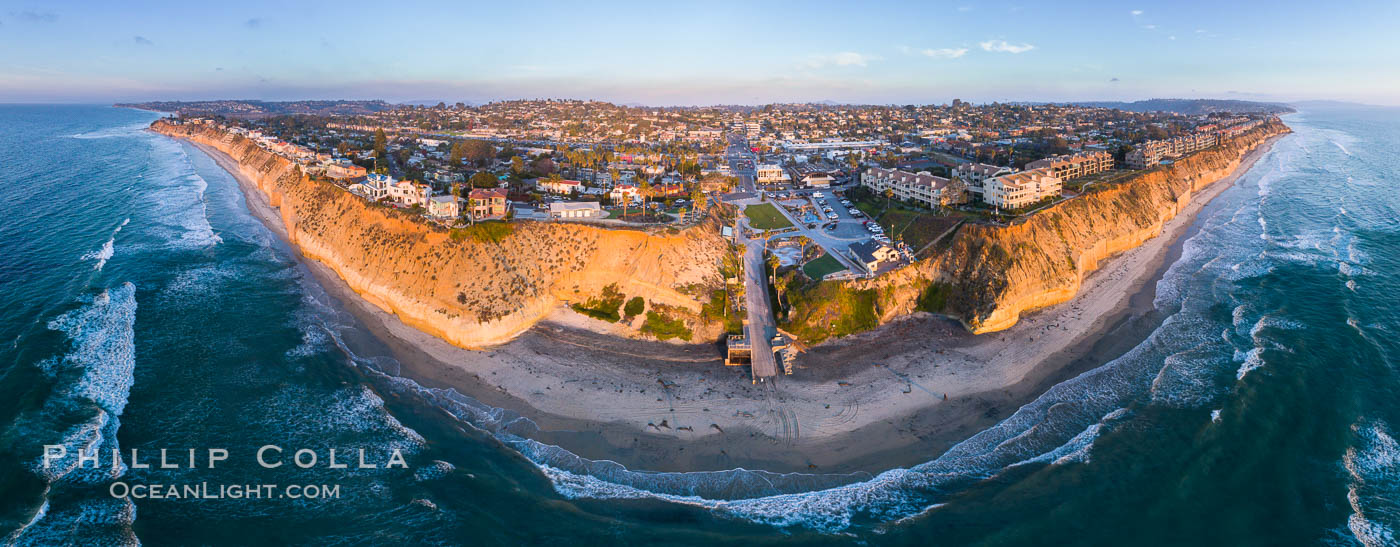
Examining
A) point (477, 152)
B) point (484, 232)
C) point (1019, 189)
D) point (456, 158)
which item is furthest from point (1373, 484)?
point (477, 152)

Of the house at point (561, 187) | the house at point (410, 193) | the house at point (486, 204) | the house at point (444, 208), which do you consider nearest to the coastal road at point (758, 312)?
the house at point (486, 204)

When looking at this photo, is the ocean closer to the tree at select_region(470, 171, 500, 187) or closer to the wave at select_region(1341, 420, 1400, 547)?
the wave at select_region(1341, 420, 1400, 547)

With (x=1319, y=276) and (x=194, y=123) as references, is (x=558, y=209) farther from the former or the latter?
(x=194, y=123)

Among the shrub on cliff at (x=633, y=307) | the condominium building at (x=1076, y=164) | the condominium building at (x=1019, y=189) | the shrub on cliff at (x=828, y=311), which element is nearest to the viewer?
the shrub on cliff at (x=828, y=311)

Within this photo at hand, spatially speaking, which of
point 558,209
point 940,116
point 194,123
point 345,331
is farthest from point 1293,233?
point 194,123

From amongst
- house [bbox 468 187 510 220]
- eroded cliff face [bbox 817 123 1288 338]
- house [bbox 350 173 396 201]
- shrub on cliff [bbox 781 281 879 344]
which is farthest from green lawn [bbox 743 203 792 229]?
house [bbox 350 173 396 201]

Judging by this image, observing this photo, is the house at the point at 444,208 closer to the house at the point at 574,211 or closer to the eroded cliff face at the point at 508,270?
the eroded cliff face at the point at 508,270

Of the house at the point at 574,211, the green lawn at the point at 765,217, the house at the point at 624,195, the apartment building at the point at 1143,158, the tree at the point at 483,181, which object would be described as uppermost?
the apartment building at the point at 1143,158
